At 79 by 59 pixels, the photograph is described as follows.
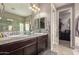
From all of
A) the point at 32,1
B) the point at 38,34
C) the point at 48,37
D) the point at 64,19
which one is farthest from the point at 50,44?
the point at 32,1

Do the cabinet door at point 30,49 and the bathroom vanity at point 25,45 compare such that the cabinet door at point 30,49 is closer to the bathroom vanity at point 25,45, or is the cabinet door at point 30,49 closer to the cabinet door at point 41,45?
the bathroom vanity at point 25,45

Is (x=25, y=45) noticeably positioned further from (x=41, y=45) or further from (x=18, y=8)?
(x=18, y=8)

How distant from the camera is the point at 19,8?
165 centimetres

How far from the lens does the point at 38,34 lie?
185 centimetres

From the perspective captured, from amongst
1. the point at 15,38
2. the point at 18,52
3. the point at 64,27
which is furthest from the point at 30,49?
A: the point at 64,27

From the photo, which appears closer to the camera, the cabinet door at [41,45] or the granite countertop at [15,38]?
A: the granite countertop at [15,38]

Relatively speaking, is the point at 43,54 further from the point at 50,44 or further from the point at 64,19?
the point at 64,19

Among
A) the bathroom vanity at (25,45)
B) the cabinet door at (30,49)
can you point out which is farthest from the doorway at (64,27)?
the cabinet door at (30,49)

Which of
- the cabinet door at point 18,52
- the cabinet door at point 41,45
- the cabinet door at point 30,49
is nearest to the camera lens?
the cabinet door at point 18,52

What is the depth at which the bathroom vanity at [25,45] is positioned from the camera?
4.45 feet

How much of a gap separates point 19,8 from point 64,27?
0.93 m

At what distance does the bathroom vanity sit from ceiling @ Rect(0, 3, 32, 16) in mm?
457

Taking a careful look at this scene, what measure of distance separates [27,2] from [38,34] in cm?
68
